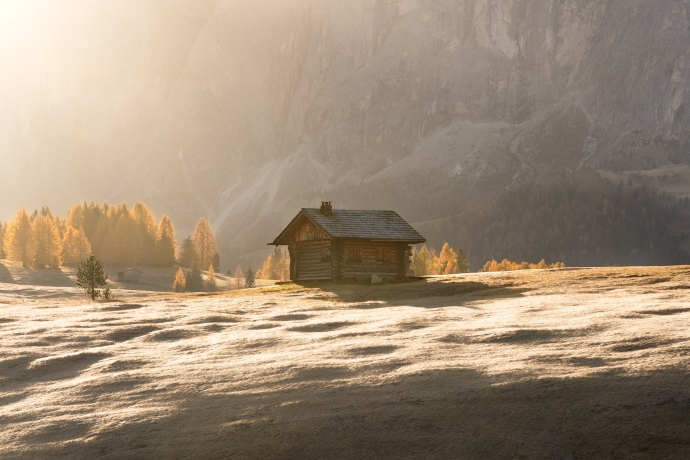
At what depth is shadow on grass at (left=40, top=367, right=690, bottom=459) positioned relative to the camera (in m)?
12.2

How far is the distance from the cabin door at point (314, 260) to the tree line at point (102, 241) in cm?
8409

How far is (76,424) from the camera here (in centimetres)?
1438

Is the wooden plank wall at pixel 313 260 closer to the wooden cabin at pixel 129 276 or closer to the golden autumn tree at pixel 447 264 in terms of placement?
the golden autumn tree at pixel 447 264

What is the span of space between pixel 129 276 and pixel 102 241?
32.2 metres

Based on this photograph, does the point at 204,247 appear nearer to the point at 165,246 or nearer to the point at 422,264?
the point at 165,246

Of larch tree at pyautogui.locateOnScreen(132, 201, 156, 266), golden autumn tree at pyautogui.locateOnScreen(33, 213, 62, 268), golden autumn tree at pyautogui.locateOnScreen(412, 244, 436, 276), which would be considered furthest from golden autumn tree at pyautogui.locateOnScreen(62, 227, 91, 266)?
golden autumn tree at pyautogui.locateOnScreen(412, 244, 436, 276)

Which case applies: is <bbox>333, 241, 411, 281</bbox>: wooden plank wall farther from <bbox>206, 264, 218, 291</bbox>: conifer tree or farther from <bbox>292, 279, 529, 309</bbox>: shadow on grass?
<bbox>206, 264, 218, 291</bbox>: conifer tree

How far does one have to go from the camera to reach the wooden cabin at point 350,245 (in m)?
51.3

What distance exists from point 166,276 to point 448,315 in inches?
4569

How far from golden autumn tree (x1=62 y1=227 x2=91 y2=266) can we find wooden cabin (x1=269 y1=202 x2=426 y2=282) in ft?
301

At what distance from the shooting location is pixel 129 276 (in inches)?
4941

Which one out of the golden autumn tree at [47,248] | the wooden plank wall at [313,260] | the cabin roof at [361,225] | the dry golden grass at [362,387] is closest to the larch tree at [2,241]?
the golden autumn tree at [47,248]

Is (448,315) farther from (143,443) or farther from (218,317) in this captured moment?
(143,443)

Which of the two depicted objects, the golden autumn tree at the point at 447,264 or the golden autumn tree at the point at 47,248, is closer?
the golden autumn tree at the point at 47,248
